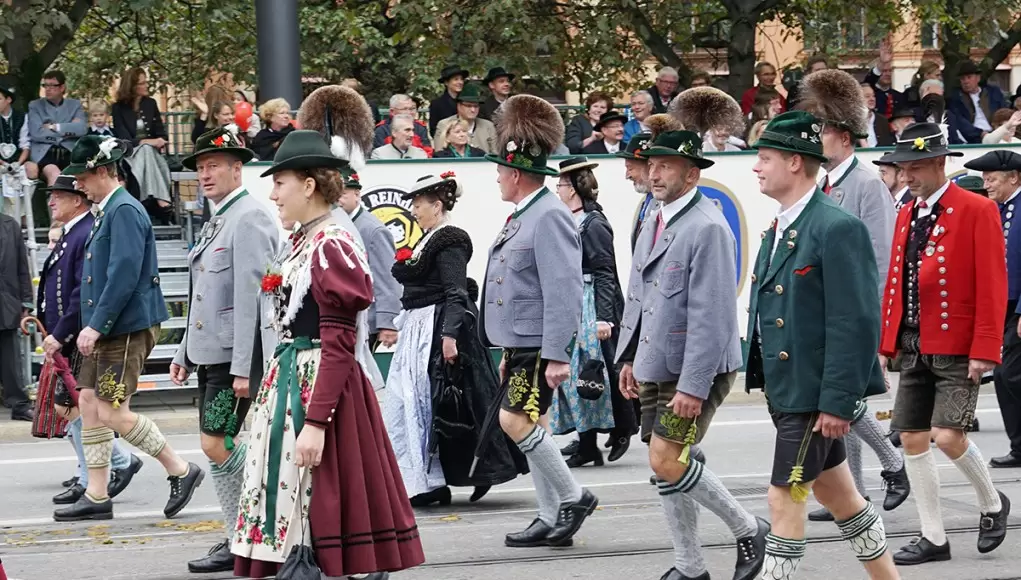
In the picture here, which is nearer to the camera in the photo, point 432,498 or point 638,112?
point 432,498

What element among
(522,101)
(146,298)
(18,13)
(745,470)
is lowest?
(745,470)

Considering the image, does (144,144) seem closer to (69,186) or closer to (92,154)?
(69,186)

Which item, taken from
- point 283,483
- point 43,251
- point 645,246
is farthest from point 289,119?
point 283,483

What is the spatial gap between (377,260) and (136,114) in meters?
7.73

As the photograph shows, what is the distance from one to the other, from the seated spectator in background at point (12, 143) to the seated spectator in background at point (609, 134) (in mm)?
5196

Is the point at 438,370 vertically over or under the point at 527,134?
under

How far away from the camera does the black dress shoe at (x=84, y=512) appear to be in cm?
886

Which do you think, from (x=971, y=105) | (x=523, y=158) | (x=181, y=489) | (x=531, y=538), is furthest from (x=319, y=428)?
(x=971, y=105)

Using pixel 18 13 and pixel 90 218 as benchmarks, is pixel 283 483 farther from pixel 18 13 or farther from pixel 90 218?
pixel 18 13

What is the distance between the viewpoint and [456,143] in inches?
575

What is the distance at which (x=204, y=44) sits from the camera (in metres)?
22.4

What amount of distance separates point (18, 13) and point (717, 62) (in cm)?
1064

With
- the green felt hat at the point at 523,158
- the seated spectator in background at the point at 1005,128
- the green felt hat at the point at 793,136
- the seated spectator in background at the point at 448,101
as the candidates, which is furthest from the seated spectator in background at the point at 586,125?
the green felt hat at the point at 793,136

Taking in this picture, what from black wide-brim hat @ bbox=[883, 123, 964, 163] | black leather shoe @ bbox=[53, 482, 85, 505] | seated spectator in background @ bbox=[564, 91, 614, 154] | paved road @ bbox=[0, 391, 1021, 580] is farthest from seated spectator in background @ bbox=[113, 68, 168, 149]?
black wide-brim hat @ bbox=[883, 123, 964, 163]
